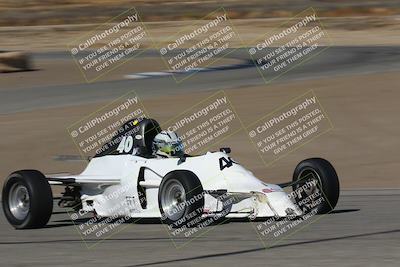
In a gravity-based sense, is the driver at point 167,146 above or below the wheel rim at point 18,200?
below

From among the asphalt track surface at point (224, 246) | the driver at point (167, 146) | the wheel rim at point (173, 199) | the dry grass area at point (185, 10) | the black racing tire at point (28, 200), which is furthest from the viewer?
the dry grass area at point (185, 10)

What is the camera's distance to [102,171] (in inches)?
538

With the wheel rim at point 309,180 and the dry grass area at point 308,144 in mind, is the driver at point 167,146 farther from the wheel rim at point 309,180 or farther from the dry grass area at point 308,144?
the dry grass area at point 308,144

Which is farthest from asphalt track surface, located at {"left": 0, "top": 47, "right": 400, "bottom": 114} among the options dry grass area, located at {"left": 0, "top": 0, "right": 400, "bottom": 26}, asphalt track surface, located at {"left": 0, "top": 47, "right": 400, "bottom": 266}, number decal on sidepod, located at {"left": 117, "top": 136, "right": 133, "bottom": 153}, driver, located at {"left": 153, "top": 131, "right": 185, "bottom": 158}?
dry grass area, located at {"left": 0, "top": 0, "right": 400, "bottom": 26}

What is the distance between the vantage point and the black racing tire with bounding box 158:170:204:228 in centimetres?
1173

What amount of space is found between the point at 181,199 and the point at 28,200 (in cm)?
216

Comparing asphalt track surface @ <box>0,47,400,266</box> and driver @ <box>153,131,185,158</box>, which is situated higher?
driver @ <box>153,131,185,158</box>

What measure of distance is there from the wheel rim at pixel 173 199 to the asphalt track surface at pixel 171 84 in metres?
15.8

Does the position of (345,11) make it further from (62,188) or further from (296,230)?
(296,230)

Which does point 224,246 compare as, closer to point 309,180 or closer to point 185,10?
point 309,180

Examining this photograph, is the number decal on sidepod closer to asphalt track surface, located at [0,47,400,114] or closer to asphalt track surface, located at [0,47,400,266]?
asphalt track surface, located at [0,47,400,266]

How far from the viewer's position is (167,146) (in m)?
13.4

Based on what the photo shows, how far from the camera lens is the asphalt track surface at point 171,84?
2905 cm

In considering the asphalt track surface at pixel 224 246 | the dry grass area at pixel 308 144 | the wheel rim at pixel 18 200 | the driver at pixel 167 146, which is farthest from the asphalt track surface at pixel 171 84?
the asphalt track surface at pixel 224 246
